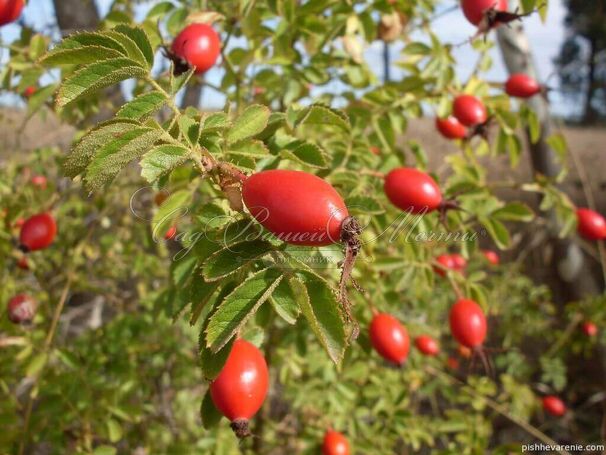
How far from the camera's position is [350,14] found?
1.49 meters

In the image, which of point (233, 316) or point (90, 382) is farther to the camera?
point (90, 382)

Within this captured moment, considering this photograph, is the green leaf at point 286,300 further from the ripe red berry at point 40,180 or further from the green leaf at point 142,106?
the ripe red berry at point 40,180

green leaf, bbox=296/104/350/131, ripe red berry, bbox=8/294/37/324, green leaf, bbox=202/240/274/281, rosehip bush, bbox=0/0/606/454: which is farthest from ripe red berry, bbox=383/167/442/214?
ripe red berry, bbox=8/294/37/324

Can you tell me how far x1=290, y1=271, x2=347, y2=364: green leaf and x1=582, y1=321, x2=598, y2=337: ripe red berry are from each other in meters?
3.45

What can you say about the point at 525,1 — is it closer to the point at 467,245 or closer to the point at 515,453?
the point at 467,245

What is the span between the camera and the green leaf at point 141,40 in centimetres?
71

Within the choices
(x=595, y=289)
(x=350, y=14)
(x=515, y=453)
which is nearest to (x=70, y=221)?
(x=350, y=14)

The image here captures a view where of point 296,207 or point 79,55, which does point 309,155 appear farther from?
point 79,55

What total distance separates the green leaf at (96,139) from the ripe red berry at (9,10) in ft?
2.41

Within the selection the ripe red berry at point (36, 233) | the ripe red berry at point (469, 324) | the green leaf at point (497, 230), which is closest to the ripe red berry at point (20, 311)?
the ripe red berry at point (36, 233)

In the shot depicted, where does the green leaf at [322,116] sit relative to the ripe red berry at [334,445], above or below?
above

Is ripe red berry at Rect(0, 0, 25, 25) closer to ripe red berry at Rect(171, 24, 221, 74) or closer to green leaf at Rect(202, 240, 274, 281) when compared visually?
ripe red berry at Rect(171, 24, 221, 74)

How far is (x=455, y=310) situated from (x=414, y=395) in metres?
2.40

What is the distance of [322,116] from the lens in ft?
2.95
